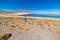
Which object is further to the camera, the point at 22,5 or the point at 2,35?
the point at 22,5

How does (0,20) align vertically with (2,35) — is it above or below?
above

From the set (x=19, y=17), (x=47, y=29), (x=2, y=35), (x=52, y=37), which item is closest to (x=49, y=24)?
(x=47, y=29)

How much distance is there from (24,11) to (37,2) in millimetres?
308

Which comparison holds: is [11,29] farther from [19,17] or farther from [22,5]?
[22,5]

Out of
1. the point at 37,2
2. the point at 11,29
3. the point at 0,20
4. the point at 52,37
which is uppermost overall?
the point at 37,2

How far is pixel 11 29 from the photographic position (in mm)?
2391

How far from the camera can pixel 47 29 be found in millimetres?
2443

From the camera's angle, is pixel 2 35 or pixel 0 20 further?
pixel 0 20

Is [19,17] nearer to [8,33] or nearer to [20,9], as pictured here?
[20,9]

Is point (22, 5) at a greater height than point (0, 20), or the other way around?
point (22, 5)

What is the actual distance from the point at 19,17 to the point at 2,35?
467 mm

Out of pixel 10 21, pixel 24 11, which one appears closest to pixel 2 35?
pixel 10 21

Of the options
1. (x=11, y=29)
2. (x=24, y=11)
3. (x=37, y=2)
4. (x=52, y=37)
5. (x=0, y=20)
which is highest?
(x=37, y=2)

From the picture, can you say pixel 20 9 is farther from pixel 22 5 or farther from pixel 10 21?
pixel 10 21
